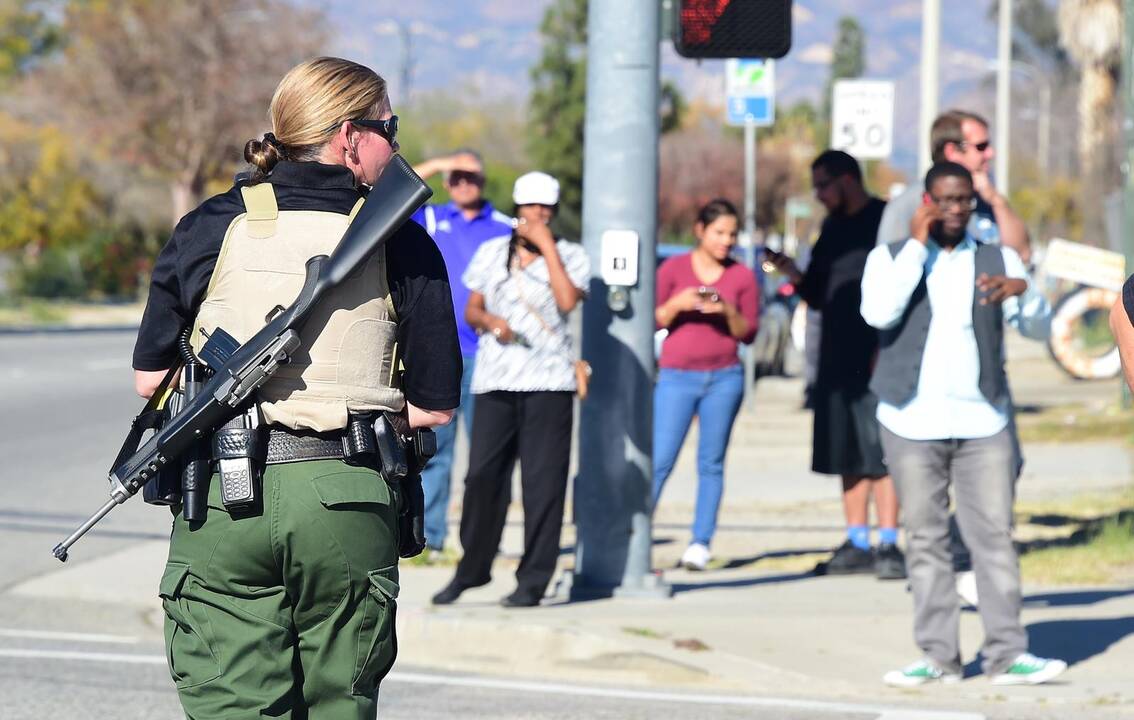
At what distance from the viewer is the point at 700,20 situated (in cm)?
817

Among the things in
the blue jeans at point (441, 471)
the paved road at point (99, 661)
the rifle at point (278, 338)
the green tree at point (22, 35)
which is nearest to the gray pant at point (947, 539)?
the paved road at point (99, 661)

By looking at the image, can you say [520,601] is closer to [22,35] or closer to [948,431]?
[948,431]

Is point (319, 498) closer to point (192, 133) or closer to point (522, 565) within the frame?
point (522, 565)

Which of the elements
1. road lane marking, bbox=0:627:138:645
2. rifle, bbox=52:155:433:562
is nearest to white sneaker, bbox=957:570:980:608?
road lane marking, bbox=0:627:138:645

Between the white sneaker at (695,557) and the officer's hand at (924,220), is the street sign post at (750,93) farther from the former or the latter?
the officer's hand at (924,220)

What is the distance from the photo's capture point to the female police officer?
3.80m

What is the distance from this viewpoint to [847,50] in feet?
432

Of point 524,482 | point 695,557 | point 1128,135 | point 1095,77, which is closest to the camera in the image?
point 524,482

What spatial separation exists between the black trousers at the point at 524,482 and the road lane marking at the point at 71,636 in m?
1.43

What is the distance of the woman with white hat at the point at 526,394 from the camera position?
26.2 ft

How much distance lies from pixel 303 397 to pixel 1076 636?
4.57 m

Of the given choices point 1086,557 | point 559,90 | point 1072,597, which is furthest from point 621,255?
point 559,90

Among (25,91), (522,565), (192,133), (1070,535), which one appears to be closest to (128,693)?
(522,565)

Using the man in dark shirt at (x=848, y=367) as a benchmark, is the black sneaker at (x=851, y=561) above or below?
below
